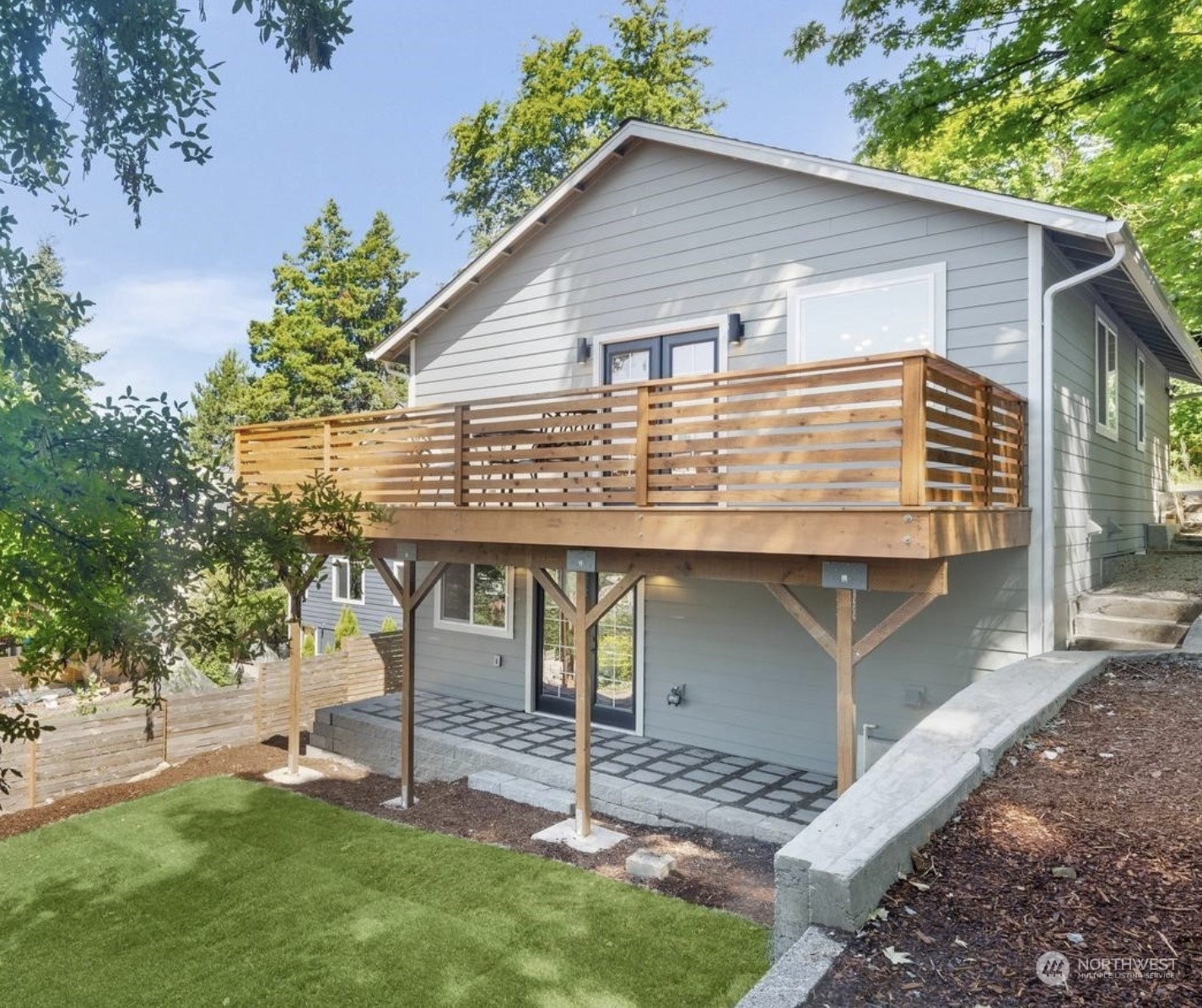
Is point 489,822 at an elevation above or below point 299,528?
below

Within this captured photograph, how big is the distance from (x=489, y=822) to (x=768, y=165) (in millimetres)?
6788

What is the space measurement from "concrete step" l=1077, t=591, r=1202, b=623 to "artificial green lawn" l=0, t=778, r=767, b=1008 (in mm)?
4507

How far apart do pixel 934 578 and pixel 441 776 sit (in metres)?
5.82

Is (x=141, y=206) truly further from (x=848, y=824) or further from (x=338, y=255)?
(x=338, y=255)

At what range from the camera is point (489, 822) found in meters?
7.16

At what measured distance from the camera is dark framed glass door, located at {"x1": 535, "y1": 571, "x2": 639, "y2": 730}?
895 cm

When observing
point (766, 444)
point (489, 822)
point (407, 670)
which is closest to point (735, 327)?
point (766, 444)

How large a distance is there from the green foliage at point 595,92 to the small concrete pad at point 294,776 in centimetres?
1643

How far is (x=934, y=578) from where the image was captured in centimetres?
506

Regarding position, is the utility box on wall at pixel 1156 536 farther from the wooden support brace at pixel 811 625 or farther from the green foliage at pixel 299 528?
the green foliage at pixel 299 528

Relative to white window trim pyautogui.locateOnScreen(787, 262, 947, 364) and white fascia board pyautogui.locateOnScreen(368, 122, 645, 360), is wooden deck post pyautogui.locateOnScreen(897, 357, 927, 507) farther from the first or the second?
white fascia board pyautogui.locateOnScreen(368, 122, 645, 360)

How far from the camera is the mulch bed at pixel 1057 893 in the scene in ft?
8.43

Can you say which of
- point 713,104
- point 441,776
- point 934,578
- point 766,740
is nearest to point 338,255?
point 713,104

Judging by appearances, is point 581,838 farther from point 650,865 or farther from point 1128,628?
point 1128,628
